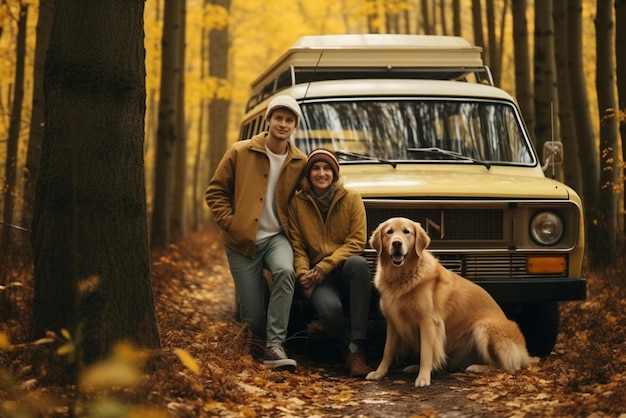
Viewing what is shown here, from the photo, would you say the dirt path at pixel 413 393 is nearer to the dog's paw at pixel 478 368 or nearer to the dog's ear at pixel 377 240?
the dog's paw at pixel 478 368

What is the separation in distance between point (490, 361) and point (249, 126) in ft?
14.4

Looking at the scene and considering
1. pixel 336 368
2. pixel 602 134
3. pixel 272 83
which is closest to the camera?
pixel 336 368

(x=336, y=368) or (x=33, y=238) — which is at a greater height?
(x=33, y=238)

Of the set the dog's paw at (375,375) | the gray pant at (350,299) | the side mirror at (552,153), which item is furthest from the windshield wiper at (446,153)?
the dog's paw at (375,375)

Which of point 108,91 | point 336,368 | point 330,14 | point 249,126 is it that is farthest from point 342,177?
point 330,14

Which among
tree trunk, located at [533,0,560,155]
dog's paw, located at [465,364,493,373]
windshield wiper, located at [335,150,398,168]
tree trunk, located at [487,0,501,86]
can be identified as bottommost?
dog's paw, located at [465,364,493,373]

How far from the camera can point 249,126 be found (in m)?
9.66

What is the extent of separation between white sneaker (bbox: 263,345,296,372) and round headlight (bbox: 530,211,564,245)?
207 centimetres

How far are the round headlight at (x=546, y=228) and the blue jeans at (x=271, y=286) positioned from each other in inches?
72.8

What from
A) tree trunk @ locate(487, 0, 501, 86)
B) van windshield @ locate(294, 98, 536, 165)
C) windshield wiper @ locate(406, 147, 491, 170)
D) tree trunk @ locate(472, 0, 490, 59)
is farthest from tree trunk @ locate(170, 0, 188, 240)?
windshield wiper @ locate(406, 147, 491, 170)

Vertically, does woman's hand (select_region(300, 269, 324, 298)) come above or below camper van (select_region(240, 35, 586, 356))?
below

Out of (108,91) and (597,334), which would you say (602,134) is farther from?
(108,91)

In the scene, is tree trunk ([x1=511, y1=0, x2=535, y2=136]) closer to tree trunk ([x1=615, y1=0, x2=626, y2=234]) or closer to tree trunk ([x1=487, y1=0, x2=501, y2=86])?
tree trunk ([x1=487, y1=0, x2=501, y2=86])

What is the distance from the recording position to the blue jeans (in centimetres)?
633
